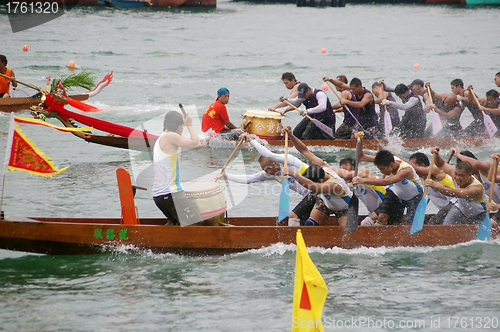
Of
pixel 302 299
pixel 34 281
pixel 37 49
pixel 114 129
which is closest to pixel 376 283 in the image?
pixel 302 299

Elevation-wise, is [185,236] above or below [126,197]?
below

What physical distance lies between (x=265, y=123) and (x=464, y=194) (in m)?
5.40

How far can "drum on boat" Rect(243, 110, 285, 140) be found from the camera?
1140 centimetres

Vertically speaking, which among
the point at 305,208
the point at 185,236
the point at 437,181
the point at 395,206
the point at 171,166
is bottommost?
the point at 185,236

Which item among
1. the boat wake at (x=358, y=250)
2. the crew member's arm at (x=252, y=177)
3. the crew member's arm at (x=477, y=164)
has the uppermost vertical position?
the crew member's arm at (x=477, y=164)

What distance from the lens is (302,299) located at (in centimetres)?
410

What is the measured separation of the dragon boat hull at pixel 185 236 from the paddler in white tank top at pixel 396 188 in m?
0.36

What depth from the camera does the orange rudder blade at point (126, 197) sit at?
6613mm

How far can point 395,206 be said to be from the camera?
23.6ft

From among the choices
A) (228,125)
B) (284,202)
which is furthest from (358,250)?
(228,125)

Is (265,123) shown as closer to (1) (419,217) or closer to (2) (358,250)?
(2) (358,250)

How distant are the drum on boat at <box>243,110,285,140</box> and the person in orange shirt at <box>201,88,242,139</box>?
0.39 metres

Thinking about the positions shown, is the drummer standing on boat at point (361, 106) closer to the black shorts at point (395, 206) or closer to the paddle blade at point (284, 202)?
the black shorts at point (395, 206)

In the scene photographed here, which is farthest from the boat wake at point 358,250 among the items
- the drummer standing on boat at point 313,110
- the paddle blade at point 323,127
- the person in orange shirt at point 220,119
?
the person in orange shirt at point 220,119
